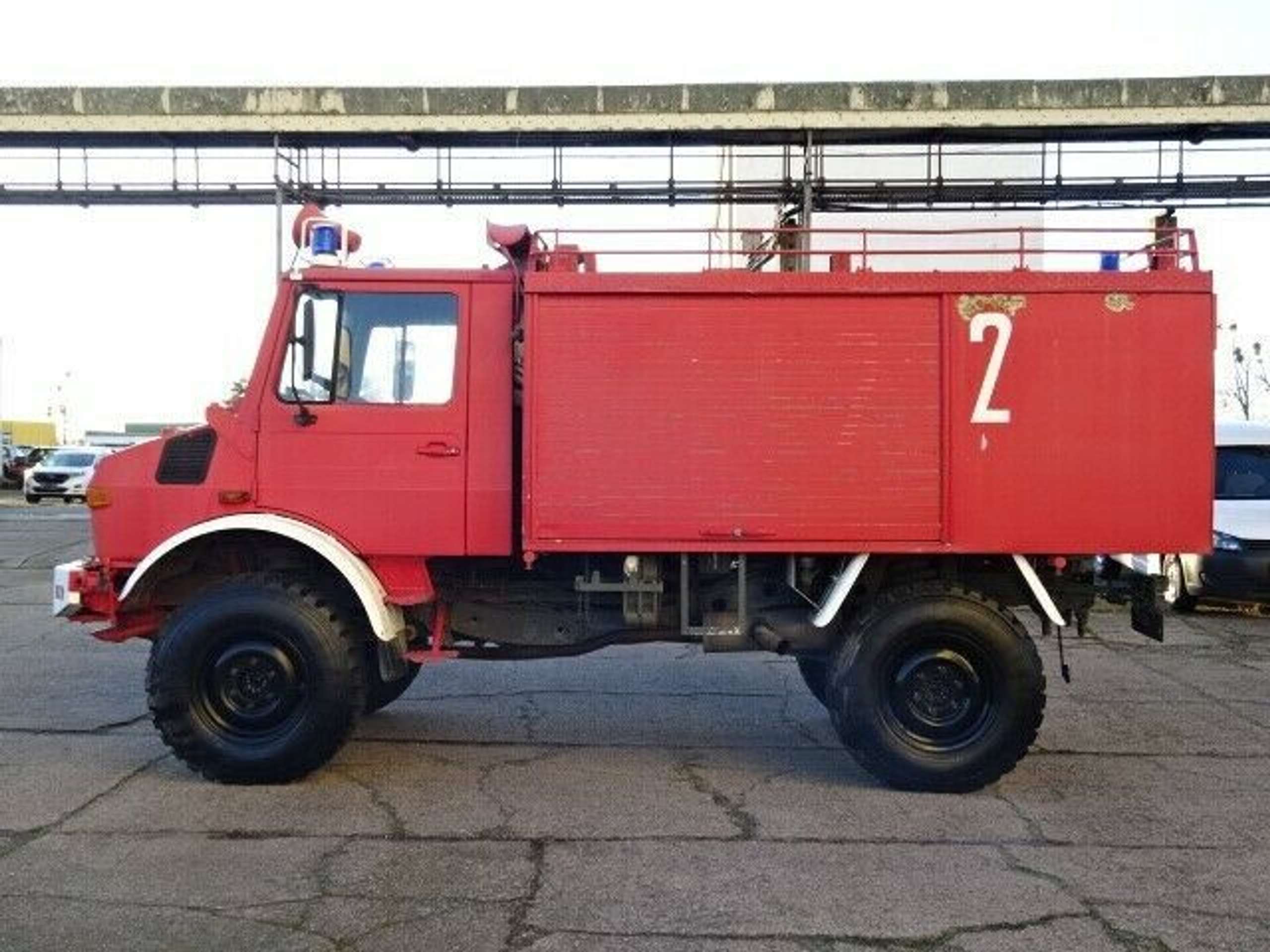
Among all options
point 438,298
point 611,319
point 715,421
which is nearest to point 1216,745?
point 715,421

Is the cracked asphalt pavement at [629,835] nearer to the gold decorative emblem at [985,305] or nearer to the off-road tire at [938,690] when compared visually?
the off-road tire at [938,690]

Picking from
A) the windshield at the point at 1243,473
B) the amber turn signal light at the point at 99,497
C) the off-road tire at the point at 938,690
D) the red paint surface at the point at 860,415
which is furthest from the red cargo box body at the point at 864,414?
the windshield at the point at 1243,473

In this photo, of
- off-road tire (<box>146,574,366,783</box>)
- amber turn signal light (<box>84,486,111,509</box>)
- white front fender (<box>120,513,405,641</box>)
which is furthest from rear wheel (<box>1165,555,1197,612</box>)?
amber turn signal light (<box>84,486,111,509</box>)

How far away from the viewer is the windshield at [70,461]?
127 ft

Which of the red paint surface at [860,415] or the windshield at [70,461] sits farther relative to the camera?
the windshield at [70,461]

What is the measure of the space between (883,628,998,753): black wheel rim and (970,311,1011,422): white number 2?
1.18m

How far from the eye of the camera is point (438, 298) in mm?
6805

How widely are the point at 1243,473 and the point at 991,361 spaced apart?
9.10 metres

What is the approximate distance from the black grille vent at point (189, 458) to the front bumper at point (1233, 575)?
403 inches

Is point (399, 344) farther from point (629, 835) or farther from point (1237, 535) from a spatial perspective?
point (1237, 535)

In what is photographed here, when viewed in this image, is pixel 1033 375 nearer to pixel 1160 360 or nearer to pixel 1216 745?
pixel 1160 360

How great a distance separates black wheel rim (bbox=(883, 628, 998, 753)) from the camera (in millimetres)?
6582

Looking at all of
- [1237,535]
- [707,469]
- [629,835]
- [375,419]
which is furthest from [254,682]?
[1237,535]

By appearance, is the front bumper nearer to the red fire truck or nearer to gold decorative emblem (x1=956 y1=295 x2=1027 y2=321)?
the red fire truck
